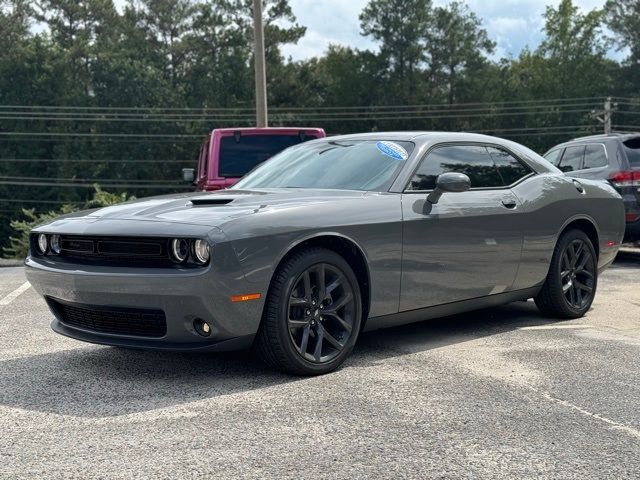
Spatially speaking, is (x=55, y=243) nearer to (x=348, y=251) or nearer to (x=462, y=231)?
(x=348, y=251)

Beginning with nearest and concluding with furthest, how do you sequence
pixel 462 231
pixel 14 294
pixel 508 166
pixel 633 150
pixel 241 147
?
pixel 462 231, pixel 508 166, pixel 14 294, pixel 633 150, pixel 241 147

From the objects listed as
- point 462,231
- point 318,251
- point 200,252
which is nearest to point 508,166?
point 462,231

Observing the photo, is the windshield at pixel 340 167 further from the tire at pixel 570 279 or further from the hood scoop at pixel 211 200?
the tire at pixel 570 279

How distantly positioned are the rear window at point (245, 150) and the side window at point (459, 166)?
191 inches

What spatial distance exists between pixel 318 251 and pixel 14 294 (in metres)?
4.87

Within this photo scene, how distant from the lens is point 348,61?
63.6 m

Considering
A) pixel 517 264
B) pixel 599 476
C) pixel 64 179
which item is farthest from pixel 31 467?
pixel 64 179

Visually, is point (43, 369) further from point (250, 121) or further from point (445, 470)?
point (250, 121)

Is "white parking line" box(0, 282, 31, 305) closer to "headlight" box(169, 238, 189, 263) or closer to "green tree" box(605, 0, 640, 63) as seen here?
"headlight" box(169, 238, 189, 263)

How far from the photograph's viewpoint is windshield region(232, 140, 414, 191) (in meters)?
5.41

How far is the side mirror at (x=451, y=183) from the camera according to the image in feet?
17.3

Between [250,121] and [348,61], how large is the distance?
957 cm

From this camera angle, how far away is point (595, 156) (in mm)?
10703

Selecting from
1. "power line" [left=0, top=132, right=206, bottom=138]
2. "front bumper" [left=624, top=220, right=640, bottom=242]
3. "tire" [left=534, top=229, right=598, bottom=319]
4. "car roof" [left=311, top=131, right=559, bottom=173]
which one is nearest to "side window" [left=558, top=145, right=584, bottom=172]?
"front bumper" [left=624, top=220, right=640, bottom=242]
